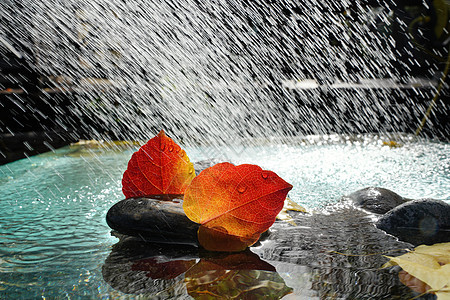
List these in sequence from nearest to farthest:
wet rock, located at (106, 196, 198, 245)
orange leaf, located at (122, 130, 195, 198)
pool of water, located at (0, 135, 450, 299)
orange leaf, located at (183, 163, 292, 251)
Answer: pool of water, located at (0, 135, 450, 299), orange leaf, located at (183, 163, 292, 251), wet rock, located at (106, 196, 198, 245), orange leaf, located at (122, 130, 195, 198)

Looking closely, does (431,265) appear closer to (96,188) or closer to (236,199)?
(236,199)

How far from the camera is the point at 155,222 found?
1589 millimetres

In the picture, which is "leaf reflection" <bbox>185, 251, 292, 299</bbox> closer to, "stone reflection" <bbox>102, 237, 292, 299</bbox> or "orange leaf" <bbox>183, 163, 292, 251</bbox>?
"stone reflection" <bbox>102, 237, 292, 299</bbox>

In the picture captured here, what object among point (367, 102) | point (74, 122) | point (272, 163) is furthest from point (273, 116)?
point (74, 122)

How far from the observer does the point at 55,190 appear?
264 centimetres

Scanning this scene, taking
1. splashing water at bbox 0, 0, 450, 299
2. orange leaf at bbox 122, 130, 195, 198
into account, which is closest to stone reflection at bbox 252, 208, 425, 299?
splashing water at bbox 0, 0, 450, 299

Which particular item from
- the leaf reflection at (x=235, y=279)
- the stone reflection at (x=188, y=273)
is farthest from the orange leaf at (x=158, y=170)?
the leaf reflection at (x=235, y=279)

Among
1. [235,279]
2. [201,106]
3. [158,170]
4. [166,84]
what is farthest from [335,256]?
[166,84]

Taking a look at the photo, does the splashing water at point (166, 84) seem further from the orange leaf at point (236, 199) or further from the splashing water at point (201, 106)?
the orange leaf at point (236, 199)

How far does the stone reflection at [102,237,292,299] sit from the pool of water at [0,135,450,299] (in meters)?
0.04

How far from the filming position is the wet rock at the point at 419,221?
5.46 feet

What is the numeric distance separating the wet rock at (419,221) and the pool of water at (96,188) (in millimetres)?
502

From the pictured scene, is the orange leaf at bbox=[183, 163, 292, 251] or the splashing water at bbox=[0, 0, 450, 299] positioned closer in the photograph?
the orange leaf at bbox=[183, 163, 292, 251]

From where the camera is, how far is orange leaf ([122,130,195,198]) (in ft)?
5.84
